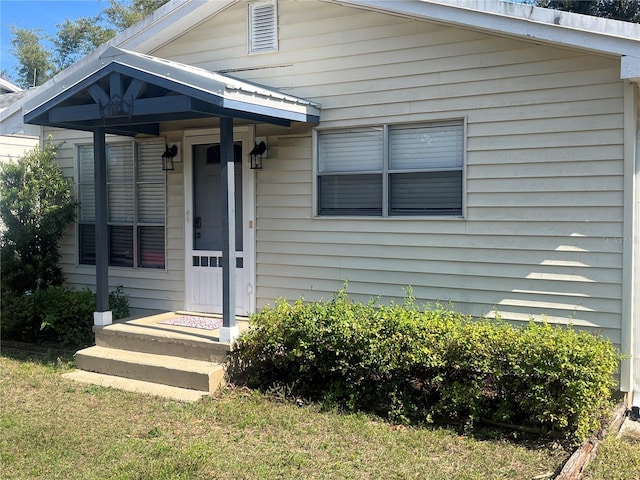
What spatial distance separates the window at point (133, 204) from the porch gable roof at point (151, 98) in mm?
1299

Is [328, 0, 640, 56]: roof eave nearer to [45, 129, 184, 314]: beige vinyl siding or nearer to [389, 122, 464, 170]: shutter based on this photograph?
[389, 122, 464, 170]: shutter

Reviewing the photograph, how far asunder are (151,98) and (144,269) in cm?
280

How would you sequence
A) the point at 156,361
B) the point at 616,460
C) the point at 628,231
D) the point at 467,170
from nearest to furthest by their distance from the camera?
the point at 616,460
the point at 628,231
the point at 467,170
the point at 156,361

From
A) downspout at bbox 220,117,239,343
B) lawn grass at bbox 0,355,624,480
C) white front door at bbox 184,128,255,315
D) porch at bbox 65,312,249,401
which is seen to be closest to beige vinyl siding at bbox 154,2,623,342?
white front door at bbox 184,128,255,315

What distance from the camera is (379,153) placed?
6539mm

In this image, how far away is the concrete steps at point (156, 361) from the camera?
593 centimetres

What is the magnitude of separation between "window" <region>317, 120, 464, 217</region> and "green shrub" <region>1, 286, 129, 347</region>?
3.25m

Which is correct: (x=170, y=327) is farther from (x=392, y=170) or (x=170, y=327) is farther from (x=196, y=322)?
(x=392, y=170)

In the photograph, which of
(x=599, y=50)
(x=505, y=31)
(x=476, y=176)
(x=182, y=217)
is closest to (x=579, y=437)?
(x=476, y=176)

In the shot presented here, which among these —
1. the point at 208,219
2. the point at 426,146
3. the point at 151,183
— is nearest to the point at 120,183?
the point at 151,183

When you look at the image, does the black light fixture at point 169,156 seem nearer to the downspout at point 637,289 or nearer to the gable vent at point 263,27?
the gable vent at point 263,27

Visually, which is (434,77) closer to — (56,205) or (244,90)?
(244,90)

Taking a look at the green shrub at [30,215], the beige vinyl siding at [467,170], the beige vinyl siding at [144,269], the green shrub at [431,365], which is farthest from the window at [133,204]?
the green shrub at [431,365]

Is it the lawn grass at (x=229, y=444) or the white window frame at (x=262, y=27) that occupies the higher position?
the white window frame at (x=262, y=27)
